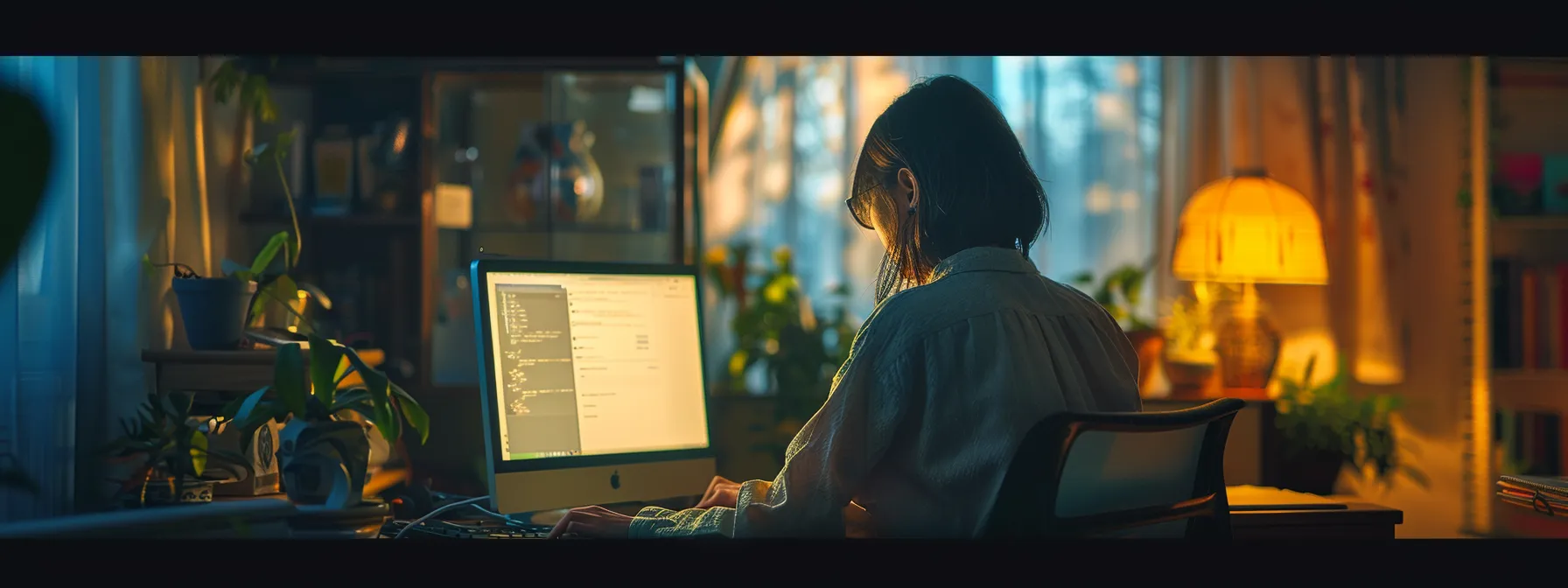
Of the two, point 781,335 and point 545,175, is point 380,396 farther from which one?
point 781,335

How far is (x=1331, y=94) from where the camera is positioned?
3.28 meters

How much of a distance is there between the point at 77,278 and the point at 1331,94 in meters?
3.24

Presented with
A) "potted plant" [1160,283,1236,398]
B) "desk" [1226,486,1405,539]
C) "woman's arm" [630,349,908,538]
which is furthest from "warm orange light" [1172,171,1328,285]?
"woman's arm" [630,349,908,538]

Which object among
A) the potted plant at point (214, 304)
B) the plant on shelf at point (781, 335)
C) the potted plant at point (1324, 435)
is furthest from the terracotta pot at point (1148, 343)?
the potted plant at point (214, 304)

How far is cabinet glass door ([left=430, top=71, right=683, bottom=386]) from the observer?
2.76 meters

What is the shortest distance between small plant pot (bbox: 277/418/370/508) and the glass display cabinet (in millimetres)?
1164

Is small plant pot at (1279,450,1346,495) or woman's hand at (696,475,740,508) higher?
woman's hand at (696,475,740,508)

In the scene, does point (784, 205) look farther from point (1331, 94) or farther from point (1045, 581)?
point (1045, 581)

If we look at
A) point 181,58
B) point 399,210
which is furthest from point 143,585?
point 399,210

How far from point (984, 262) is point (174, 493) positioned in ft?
3.94

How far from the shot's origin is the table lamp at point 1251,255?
2.65 m

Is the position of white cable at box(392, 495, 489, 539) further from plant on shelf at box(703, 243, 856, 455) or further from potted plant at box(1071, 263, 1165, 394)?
potted plant at box(1071, 263, 1165, 394)

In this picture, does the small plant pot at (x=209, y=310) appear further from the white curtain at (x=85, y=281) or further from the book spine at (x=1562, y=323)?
the book spine at (x=1562, y=323)

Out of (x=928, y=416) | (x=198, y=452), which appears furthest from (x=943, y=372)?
(x=198, y=452)
